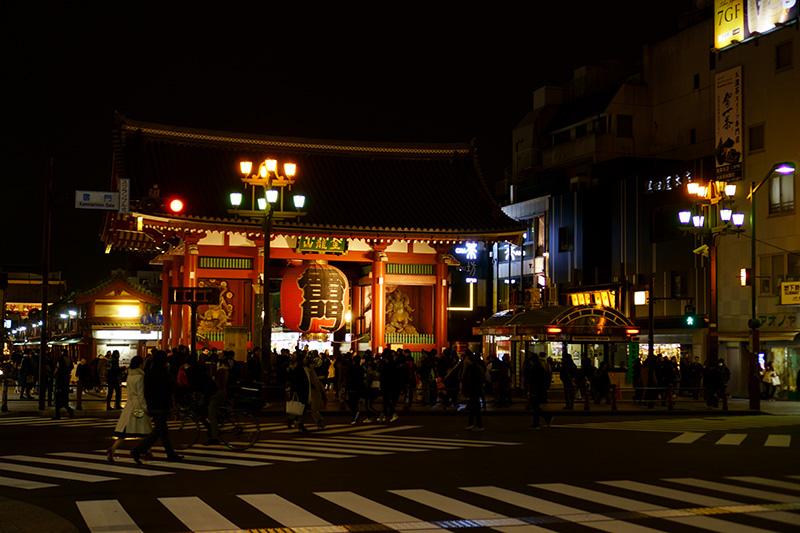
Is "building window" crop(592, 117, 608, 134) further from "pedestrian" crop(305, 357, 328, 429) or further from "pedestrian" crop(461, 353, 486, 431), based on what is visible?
"pedestrian" crop(305, 357, 328, 429)

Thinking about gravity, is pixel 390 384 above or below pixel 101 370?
above

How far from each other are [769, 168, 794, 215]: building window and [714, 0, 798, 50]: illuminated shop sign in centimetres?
703

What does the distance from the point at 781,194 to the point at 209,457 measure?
31548 millimetres

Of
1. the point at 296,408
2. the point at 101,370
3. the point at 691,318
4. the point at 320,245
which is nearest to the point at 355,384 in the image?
the point at 296,408

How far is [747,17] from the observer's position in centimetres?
4231

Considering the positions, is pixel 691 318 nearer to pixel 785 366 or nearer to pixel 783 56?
pixel 785 366

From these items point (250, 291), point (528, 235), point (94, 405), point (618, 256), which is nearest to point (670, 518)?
point (94, 405)

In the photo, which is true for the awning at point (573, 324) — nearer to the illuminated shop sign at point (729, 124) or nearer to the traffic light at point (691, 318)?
the traffic light at point (691, 318)

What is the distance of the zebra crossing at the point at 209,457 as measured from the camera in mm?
13031

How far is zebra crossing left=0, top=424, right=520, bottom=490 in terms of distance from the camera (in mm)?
13031

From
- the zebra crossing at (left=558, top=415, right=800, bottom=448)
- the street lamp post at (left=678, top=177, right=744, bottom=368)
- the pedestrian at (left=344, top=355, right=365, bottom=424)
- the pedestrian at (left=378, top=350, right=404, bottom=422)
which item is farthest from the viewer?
the street lamp post at (left=678, top=177, right=744, bottom=368)

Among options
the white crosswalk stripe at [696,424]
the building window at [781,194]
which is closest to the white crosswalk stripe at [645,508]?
the white crosswalk stripe at [696,424]

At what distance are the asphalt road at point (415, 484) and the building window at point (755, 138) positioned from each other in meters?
23.4

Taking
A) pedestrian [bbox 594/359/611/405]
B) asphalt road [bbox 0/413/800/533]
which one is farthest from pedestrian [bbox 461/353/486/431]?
pedestrian [bbox 594/359/611/405]
